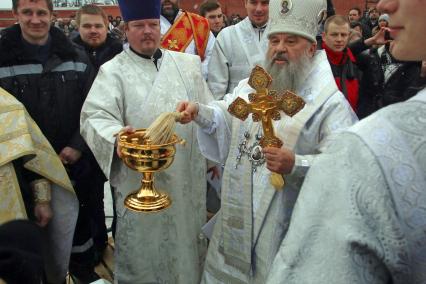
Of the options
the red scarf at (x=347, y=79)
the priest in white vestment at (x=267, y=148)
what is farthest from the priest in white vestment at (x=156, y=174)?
the red scarf at (x=347, y=79)

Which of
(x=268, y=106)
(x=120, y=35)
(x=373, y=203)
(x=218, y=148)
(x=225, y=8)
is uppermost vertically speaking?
(x=373, y=203)

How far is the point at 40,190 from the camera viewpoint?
9.12 ft

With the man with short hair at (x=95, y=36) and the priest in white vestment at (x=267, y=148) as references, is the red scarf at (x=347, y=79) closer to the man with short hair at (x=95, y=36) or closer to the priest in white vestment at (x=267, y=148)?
the priest in white vestment at (x=267, y=148)

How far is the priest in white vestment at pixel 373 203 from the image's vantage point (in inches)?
27.9

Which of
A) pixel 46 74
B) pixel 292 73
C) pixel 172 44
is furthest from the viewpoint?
pixel 172 44

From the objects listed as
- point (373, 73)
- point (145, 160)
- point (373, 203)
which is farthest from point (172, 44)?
point (373, 203)

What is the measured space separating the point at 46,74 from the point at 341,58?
8.62 feet

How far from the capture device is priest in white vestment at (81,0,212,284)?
119 inches

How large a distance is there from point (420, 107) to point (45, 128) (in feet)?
9.96

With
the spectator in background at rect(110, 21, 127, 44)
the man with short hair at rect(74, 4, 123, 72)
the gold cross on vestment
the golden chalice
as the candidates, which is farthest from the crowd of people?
the spectator in background at rect(110, 21, 127, 44)

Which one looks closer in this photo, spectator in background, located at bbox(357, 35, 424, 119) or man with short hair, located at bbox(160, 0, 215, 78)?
spectator in background, located at bbox(357, 35, 424, 119)

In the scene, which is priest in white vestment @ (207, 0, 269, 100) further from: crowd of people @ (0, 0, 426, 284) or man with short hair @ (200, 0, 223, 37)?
man with short hair @ (200, 0, 223, 37)

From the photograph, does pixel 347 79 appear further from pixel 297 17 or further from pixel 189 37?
pixel 297 17

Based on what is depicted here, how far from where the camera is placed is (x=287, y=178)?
2.22 meters
